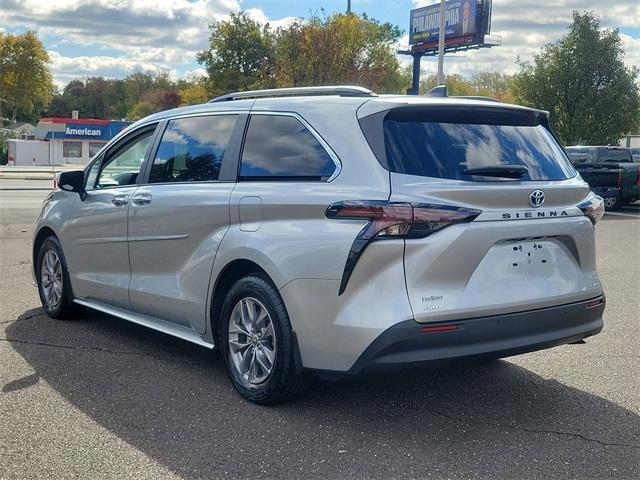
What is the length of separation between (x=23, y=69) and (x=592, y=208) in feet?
251

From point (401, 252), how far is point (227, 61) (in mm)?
60299

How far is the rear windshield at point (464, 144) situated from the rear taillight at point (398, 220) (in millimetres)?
225

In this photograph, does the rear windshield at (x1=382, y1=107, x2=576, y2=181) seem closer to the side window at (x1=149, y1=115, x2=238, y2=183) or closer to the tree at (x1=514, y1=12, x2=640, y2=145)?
the side window at (x1=149, y1=115, x2=238, y2=183)

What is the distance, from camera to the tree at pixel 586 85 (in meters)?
31.9

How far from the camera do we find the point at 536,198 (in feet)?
13.3

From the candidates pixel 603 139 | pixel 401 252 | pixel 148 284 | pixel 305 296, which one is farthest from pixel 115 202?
pixel 603 139

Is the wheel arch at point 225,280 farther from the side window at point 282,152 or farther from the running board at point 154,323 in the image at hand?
the side window at point 282,152

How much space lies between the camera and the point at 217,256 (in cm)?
454

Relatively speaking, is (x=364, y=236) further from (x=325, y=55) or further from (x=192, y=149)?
(x=325, y=55)

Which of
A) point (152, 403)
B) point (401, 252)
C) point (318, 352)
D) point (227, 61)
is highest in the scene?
point (227, 61)

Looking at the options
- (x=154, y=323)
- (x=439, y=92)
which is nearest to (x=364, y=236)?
(x=439, y=92)

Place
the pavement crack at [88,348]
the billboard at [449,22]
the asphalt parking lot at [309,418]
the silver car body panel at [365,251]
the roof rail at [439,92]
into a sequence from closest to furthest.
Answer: the asphalt parking lot at [309,418] → the silver car body panel at [365,251] → the roof rail at [439,92] → the pavement crack at [88,348] → the billboard at [449,22]

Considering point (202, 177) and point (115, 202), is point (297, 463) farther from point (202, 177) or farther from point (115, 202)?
point (115, 202)

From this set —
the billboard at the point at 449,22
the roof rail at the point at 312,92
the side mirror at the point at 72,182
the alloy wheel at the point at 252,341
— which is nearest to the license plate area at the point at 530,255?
the roof rail at the point at 312,92
